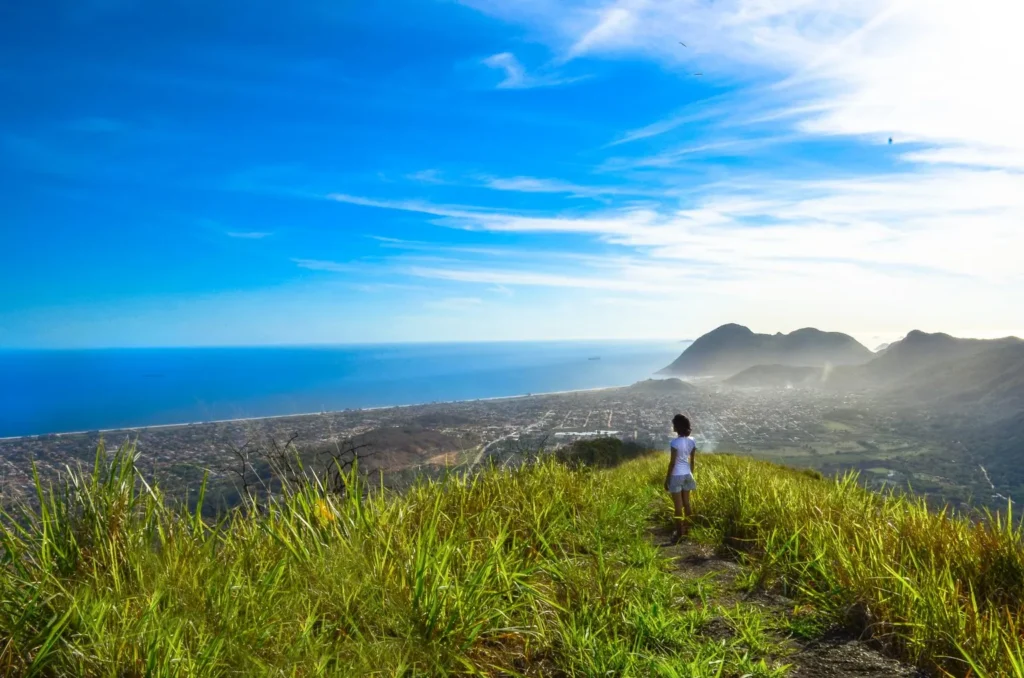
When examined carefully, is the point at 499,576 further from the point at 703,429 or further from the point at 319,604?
the point at 703,429

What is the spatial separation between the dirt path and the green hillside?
21 mm

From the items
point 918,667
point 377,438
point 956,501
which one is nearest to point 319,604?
point 918,667

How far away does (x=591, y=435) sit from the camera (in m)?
79.5

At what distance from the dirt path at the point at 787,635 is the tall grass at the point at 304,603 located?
23cm

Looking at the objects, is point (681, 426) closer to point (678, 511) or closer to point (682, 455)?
point (682, 455)

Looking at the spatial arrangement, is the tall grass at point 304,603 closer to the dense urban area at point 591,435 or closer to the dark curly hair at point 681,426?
the dark curly hair at point 681,426

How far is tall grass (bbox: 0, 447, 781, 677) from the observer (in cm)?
305

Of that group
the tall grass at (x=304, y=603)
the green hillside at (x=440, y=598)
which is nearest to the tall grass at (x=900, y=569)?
the green hillside at (x=440, y=598)

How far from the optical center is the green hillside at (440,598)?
3.16 m

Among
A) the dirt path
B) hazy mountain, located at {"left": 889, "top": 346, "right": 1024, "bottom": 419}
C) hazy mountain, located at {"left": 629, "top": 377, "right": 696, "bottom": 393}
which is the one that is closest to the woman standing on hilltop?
the dirt path

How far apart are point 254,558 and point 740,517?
6671mm

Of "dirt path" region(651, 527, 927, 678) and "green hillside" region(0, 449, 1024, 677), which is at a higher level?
"green hillside" region(0, 449, 1024, 677)

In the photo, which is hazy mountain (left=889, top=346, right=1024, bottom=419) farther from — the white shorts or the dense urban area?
the white shorts

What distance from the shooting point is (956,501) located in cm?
5706
